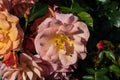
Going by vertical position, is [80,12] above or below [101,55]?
above

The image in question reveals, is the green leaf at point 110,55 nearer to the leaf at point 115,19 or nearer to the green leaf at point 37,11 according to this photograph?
the leaf at point 115,19

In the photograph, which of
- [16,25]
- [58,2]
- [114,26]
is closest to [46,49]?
[16,25]

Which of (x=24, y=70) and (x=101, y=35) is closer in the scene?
(x=24, y=70)

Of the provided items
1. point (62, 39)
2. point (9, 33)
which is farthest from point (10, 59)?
point (62, 39)

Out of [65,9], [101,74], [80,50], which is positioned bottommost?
[101,74]

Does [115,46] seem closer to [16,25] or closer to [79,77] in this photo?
[79,77]

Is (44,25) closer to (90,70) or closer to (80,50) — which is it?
(80,50)

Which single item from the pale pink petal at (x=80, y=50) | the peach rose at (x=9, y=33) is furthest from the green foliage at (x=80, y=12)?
the peach rose at (x=9, y=33)
